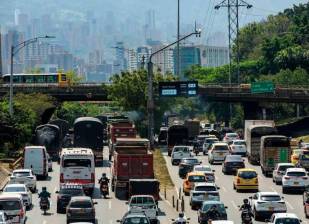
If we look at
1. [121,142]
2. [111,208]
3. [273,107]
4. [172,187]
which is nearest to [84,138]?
[121,142]

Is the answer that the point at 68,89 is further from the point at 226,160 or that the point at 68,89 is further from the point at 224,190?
the point at 224,190

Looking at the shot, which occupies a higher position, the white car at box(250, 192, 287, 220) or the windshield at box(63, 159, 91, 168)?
the windshield at box(63, 159, 91, 168)

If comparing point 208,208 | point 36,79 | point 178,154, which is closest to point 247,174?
point 208,208

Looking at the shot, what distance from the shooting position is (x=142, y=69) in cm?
12344

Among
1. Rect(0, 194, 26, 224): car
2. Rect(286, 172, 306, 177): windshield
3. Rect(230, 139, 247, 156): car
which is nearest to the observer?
Rect(0, 194, 26, 224): car

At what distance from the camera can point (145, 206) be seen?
166 ft

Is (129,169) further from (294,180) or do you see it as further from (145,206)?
(145,206)

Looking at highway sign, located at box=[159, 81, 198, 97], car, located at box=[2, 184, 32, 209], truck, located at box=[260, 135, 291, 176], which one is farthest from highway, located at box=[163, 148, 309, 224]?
highway sign, located at box=[159, 81, 198, 97]

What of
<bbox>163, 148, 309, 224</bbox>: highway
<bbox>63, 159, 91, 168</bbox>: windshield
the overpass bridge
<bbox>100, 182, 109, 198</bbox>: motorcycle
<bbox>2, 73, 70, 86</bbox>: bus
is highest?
<bbox>2, 73, 70, 86</bbox>: bus

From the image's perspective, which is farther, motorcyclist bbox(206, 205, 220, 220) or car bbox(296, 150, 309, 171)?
car bbox(296, 150, 309, 171)

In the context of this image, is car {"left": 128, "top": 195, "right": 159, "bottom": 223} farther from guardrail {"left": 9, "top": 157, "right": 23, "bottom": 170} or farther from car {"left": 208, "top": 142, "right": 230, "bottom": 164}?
car {"left": 208, "top": 142, "right": 230, "bottom": 164}

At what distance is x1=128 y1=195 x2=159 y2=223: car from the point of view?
50.0 metres

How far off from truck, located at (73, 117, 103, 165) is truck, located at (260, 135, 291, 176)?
518 inches

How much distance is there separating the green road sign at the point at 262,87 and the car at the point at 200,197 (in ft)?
220
